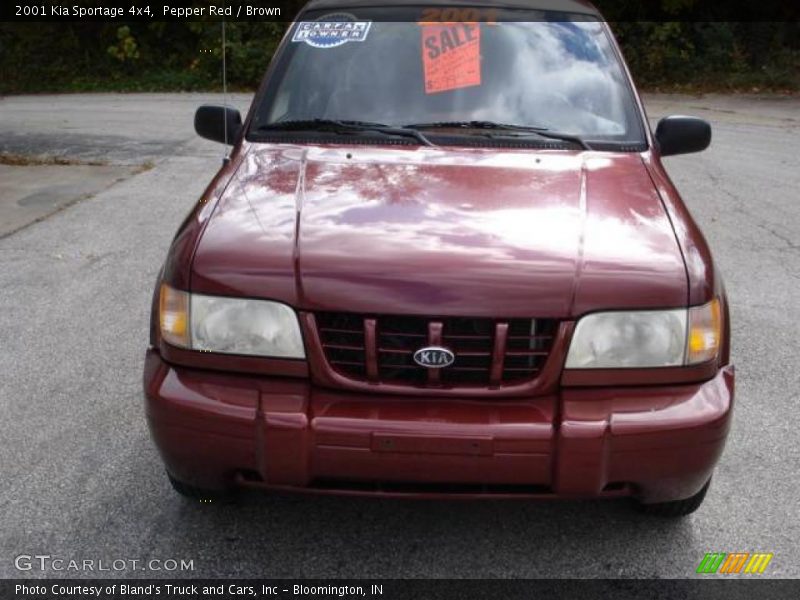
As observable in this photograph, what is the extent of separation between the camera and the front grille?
92.7 inches

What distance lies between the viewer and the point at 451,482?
93.5 inches

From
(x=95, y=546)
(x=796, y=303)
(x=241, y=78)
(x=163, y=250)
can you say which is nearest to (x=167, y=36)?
(x=241, y=78)

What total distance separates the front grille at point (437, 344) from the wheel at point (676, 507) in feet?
2.56

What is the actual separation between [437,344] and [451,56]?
65.6 inches

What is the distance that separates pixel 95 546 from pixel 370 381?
109 centimetres

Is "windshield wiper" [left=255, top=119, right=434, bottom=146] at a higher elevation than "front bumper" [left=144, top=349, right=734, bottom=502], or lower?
higher

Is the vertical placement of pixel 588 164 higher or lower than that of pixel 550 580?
higher

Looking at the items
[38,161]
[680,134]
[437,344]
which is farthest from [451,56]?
[38,161]

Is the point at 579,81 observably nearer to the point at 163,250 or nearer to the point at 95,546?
the point at 95,546

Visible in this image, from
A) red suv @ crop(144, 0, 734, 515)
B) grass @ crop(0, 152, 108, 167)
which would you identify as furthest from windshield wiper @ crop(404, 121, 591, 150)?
grass @ crop(0, 152, 108, 167)

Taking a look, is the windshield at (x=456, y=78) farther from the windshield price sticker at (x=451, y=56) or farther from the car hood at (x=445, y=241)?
the car hood at (x=445, y=241)

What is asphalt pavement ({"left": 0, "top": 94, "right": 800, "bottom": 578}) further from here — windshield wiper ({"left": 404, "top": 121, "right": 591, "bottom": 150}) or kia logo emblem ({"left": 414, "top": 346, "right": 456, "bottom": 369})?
windshield wiper ({"left": 404, "top": 121, "right": 591, "bottom": 150})

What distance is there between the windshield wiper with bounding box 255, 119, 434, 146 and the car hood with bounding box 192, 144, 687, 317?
0.29 m

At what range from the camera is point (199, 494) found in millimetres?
2840
